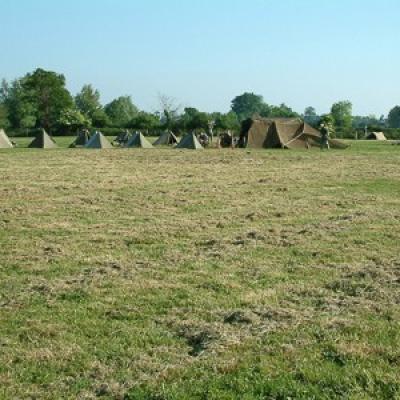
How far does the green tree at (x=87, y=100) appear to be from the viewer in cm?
10356

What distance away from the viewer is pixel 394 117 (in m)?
113

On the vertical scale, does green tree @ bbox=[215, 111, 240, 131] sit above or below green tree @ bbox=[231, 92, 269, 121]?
below

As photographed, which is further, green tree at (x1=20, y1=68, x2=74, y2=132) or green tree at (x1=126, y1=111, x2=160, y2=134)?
green tree at (x1=20, y1=68, x2=74, y2=132)

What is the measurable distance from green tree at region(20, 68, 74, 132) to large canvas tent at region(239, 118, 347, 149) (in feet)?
162

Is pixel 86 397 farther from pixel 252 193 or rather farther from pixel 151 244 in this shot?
pixel 252 193

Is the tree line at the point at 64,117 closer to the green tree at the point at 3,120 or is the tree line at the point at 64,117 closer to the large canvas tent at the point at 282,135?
the green tree at the point at 3,120

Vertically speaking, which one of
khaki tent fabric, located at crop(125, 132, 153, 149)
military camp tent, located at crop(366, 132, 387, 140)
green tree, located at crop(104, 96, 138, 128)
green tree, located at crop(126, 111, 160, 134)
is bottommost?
military camp tent, located at crop(366, 132, 387, 140)

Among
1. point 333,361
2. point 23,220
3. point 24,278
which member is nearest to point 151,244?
point 24,278

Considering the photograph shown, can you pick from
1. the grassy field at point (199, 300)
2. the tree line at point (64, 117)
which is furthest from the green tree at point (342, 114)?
the grassy field at point (199, 300)

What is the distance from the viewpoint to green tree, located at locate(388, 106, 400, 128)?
111238mm

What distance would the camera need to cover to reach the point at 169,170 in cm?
1875

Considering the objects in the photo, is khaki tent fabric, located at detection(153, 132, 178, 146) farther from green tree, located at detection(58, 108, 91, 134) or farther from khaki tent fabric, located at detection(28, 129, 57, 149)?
green tree, located at detection(58, 108, 91, 134)

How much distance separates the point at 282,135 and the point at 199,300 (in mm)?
28366

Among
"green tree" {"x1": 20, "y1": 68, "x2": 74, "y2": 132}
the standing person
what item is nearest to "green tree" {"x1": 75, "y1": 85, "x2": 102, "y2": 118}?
"green tree" {"x1": 20, "y1": 68, "x2": 74, "y2": 132}
